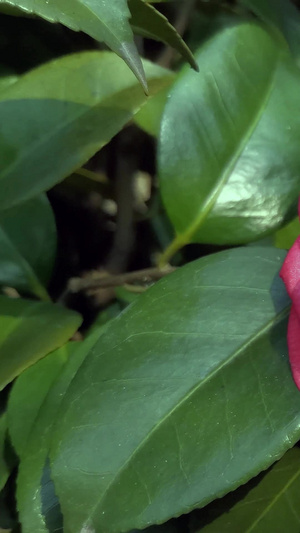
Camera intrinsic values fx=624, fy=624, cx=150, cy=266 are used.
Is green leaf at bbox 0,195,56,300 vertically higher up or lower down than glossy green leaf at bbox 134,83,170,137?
lower down

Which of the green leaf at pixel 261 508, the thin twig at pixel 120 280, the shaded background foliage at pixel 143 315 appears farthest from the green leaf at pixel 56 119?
the green leaf at pixel 261 508

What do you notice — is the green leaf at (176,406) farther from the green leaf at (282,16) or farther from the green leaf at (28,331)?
the green leaf at (282,16)

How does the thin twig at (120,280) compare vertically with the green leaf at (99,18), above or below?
below

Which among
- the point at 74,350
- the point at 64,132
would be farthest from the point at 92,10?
the point at 74,350

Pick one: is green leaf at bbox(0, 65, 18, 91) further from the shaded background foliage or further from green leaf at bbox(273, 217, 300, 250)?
green leaf at bbox(273, 217, 300, 250)

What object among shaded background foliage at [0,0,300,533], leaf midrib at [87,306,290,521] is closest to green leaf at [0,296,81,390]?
shaded background foliage at [0,0,300,533]

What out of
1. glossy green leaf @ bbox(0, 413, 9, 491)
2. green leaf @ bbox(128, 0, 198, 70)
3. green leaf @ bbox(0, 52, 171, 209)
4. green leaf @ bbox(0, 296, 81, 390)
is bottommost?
glossy green leaf @ bbox(0, 413, 9, 491)

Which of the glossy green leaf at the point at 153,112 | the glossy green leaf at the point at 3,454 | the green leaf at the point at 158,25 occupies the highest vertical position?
the green leaf at the point at 158,25

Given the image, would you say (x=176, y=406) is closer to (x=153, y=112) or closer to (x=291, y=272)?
(x=291, y=272)
